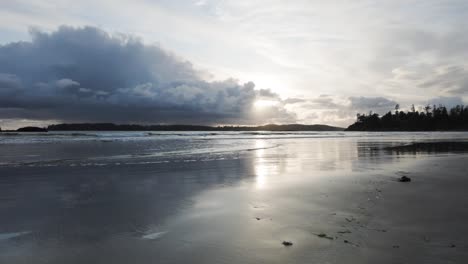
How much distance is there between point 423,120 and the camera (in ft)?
486

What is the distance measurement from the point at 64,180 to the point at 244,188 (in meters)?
6.26

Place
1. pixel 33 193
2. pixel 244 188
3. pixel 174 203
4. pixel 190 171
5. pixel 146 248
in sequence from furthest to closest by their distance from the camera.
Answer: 1. pixel 190 171
2. pixel 244 188
3. pixel 33 193
4. pixel 174 203
5. pixel 146 248

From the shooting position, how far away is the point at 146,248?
486 centimetres

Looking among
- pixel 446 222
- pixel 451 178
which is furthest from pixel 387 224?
pixel 451 178

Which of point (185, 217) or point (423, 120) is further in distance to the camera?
point (423, 120)

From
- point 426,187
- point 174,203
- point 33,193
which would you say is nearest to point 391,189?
point 426,187

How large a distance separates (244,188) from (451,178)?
7.10 m

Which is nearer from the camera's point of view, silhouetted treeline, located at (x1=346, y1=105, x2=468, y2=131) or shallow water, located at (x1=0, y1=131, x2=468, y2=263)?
shallow water, located at (x1=0, y1=131, x2=468, y2=263)

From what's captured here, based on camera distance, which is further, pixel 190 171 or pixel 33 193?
pixel 190 171

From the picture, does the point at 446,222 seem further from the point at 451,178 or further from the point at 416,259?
the point at 451,178

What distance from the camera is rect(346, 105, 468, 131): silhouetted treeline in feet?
460

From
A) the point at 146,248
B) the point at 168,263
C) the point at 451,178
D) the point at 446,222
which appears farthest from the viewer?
the point at 451,178

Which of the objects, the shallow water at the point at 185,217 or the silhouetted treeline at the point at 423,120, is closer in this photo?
the shallow water at the point at 185,217

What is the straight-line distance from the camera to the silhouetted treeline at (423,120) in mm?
140125
